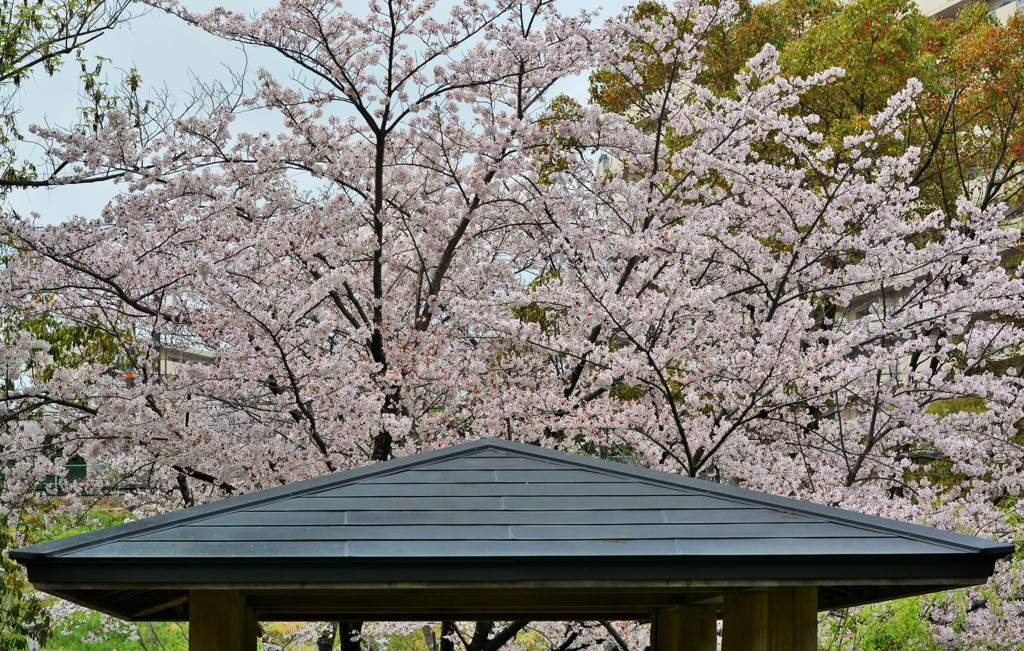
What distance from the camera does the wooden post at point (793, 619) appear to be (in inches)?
141

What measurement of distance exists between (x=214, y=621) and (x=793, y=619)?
2.05 meters

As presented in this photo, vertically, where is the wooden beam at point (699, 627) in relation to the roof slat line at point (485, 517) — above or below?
below

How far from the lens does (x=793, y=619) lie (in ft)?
11.8

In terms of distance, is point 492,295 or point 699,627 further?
point 492,295

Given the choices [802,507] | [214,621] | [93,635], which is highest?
[93,635]

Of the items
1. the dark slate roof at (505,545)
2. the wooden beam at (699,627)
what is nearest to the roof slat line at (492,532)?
the dark slate roof at (505,545)

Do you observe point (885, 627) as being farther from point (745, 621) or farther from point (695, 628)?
point (745, 621)

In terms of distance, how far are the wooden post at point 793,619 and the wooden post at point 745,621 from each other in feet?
0.09

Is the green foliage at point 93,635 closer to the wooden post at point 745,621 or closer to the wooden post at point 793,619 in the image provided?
the wooden post at point 745,621

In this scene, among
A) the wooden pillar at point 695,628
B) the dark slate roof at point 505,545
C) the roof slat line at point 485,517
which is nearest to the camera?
the dark slate roof at point 505,545

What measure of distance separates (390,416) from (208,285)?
1.60 metres

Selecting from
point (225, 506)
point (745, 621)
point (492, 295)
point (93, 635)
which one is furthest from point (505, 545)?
point (93, 635)

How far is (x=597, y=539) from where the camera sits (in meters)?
3.26

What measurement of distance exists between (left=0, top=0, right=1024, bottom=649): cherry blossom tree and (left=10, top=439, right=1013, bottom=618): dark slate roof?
11.3 ft
